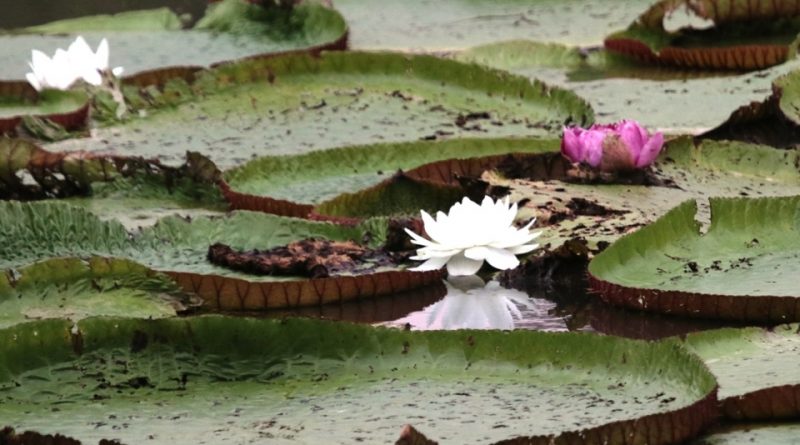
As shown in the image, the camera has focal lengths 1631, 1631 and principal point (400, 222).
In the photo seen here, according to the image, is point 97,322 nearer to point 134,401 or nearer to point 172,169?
point 134,401

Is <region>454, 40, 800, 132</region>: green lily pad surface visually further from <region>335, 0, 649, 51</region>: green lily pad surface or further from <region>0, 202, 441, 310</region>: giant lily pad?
<region>0, 202, 441, 310</region>: giant lily pad

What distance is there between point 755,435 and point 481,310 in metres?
0.64

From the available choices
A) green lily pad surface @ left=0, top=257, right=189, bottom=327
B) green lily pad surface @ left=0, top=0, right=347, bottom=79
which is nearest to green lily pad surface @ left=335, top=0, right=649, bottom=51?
green lily pad surface @ left=0, top=0, right=347, bottom=79

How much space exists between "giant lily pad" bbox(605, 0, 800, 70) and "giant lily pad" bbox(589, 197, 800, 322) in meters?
1.36

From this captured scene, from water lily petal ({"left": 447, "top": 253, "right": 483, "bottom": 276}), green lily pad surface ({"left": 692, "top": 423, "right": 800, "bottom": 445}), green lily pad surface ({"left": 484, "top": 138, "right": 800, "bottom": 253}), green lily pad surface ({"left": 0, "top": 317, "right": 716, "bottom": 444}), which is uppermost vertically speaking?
green lily pad surface ({"left": 484, "top": 138, "right": 800, "bottom": 253})

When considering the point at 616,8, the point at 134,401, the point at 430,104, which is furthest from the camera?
the point at 616,8

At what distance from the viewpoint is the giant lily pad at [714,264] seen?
2240 mm

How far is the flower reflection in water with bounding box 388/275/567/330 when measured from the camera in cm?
233

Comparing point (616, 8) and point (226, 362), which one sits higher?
point (616, 8)

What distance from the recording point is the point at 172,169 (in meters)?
3.00

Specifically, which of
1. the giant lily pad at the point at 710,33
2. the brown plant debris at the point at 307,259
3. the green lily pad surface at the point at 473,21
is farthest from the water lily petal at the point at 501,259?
the green lily pad surface at the point at 473,21

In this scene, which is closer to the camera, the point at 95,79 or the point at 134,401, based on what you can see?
the point at 134,401

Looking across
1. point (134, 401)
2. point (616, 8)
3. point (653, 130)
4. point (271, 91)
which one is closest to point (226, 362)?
point (134, 401)

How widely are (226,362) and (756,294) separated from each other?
2.46 feet
